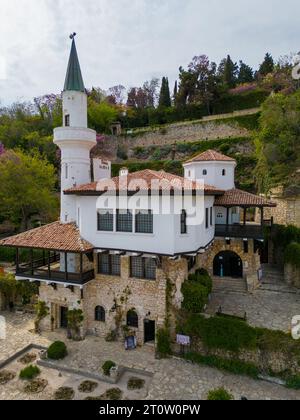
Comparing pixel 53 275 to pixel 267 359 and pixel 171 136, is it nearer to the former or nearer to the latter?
pixel 267 359

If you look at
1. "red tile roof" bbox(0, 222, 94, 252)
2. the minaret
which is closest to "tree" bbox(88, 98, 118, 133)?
the minaret

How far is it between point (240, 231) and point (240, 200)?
2183 millimetres

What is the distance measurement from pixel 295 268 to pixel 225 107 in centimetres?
4226

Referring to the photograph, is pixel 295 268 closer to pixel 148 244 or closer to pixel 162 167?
pixel 148 244

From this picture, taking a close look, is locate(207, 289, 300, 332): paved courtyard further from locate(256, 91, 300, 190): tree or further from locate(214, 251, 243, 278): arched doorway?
locate(256, 91, 300, 190): tree

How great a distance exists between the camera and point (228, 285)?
20.8 m

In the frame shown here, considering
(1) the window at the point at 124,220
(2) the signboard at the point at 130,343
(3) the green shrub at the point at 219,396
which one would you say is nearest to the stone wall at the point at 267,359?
(3) the green shrub at the point at 219,396

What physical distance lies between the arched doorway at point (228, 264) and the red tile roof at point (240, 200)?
3.97 metres

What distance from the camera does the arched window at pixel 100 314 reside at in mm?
16688

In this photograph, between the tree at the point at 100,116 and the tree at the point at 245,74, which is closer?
the tree at the point at 100,116

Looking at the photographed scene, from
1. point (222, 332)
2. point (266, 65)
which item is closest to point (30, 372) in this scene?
point (222, 332)

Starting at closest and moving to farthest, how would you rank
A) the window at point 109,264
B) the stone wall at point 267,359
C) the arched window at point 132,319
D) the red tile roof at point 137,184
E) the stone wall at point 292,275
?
the stone wall at point 267,359, the red tile roof at point 137,184, the arched window at point 132,319, the window at point 109,264, the stone wall at point 292,275

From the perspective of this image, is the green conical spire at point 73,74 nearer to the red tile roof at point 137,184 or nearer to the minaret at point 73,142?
the minaret at point 73,142

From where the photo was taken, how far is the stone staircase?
20188 millimetres
